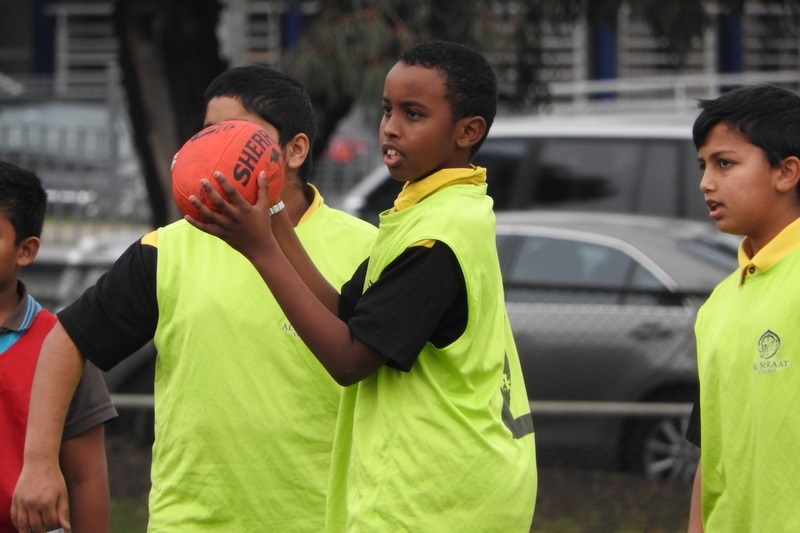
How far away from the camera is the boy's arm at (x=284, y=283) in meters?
2.76

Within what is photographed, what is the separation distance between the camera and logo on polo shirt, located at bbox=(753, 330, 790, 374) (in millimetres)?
3041

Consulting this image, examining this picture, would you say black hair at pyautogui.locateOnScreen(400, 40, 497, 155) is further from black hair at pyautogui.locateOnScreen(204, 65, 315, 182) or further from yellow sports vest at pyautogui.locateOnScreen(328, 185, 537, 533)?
black hair at pyautogui.locateOnScreen(204, 65, 315, 182)

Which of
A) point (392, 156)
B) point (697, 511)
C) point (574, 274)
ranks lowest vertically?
point (574, 274)

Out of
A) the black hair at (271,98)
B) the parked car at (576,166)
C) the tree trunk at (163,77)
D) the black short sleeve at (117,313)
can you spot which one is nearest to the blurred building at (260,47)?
the parked car at (576,166)

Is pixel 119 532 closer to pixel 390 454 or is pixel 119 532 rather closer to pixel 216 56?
pixel 216 56

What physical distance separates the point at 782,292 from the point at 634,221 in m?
6.51

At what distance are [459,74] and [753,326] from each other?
868 millimetres

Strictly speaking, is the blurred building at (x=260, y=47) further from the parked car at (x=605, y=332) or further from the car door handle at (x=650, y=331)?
the car door handle at (x=650, y=331)

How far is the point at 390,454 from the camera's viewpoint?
2893mm

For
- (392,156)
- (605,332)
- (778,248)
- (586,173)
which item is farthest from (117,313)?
(586,173)

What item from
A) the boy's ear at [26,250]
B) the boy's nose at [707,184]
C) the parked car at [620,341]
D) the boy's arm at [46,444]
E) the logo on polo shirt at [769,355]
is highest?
the boy's nose at [707,184]

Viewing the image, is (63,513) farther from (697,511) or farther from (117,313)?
(697,511)

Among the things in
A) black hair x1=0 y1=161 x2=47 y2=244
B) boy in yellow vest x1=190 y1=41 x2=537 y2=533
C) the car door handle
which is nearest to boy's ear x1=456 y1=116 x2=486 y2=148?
boy in yellow vest x1=190 y1=41 x2=537 y2=533

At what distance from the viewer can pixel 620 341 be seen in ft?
27.0
